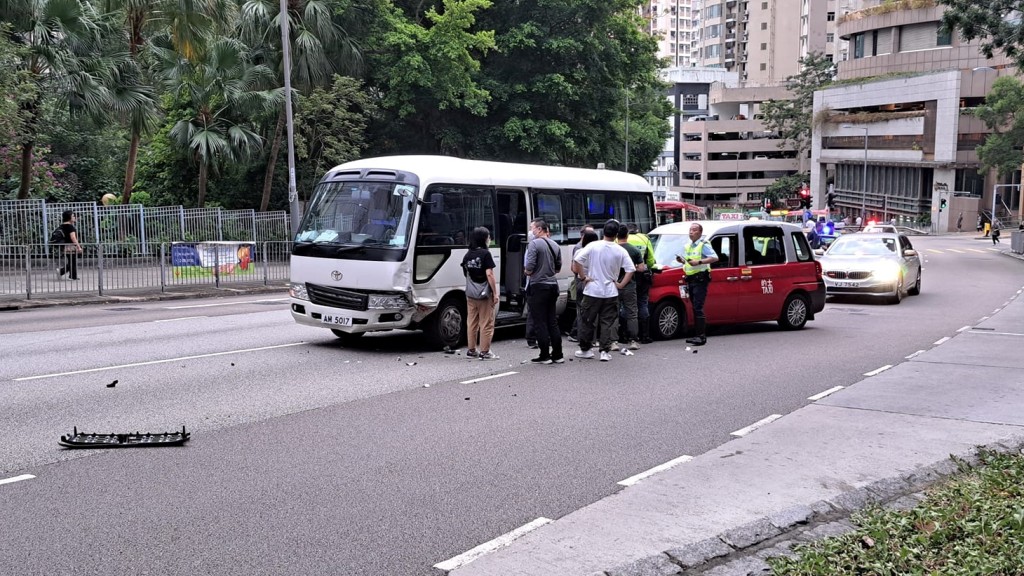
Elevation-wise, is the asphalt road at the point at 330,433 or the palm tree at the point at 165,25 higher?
the palm tree at the point at 165,25

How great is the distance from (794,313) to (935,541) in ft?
38.5

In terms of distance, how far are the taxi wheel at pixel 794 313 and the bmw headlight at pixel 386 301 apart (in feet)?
23.6

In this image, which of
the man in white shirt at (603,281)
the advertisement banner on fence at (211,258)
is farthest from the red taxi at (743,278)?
the advertisement banner on fence at (211,258)

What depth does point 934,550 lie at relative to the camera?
4.97 m

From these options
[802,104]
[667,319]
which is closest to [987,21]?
[667,319]

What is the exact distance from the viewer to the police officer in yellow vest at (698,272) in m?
13.7

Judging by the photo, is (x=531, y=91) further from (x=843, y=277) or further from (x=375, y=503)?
(x=375, y=503)

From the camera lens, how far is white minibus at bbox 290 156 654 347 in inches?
496

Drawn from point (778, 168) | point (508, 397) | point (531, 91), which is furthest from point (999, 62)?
point (508, 397)

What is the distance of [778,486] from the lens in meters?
6.52

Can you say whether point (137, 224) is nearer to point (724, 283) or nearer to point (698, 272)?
point (724, 283)

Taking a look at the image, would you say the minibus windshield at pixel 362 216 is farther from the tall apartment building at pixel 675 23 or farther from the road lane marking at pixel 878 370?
the tall apartment building at pixel 675 23

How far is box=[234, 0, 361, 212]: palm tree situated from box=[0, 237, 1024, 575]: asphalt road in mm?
19250

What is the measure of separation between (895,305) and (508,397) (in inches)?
604
